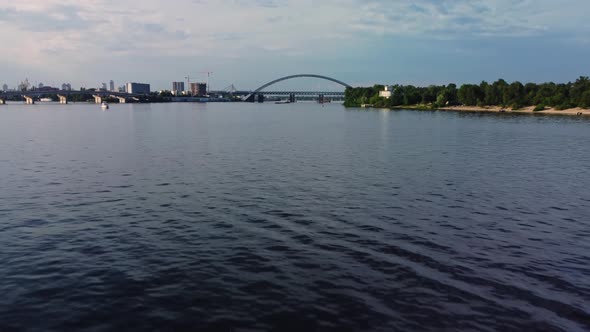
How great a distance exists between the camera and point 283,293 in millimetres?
15703

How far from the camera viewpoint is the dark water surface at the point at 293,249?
14312 mm

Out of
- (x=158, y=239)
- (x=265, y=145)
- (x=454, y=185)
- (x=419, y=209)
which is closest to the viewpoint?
(x=158, y=239)

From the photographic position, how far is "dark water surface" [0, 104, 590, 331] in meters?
14.3

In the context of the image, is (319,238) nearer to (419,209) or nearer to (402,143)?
(419,209)

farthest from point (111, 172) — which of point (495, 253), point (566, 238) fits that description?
point (566, 238)

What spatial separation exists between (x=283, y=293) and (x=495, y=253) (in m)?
10.6

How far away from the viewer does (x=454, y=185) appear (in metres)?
35.0

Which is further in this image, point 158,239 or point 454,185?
point 454,185

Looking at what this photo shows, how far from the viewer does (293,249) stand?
2017cm

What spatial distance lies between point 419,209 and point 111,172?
29029 mm

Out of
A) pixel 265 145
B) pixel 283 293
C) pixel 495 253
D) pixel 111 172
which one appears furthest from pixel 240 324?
pixel 265 145

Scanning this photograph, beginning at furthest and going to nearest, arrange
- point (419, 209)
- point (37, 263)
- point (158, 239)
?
point (419, 209)
point (158, 239)
point (37, 263)

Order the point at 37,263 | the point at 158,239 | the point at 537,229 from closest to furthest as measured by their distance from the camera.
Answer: the point at 37,263 < the point at 158,239 < the point at 537,229

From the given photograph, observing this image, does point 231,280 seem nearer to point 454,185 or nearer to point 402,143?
point 454,185
